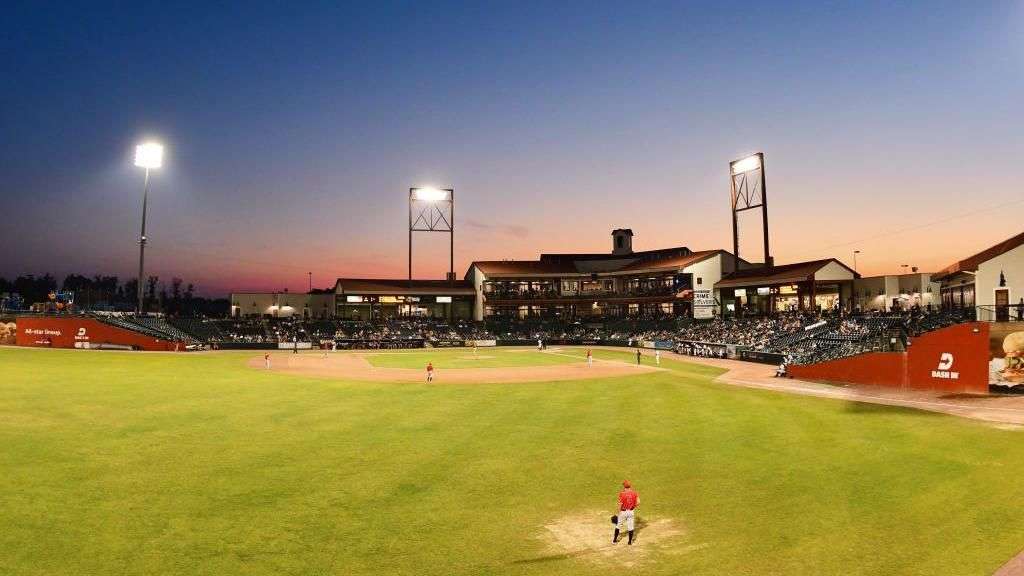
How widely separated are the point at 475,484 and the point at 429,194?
257ft

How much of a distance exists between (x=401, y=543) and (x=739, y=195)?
242ft

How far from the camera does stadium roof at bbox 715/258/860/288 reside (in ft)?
211

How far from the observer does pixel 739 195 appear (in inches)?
2965

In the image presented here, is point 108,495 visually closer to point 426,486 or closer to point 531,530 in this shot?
point 426,486

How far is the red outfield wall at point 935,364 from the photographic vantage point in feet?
101

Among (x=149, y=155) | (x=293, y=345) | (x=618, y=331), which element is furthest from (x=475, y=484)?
(x=618, y=331)

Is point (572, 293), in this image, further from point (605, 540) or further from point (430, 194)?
point (605, 540)

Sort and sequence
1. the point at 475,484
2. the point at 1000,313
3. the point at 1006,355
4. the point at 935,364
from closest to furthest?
the point at 475,484 → the point at 1006,355 → the point at 1000,313 → the point at 935,364

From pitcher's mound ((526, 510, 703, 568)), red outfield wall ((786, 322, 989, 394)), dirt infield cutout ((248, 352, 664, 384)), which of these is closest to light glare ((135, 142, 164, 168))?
dirt infield cutout ((248, 352, 664, 384))

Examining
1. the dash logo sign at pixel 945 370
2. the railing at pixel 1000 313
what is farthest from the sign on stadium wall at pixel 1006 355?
the dash logo sign at pixel 945 370

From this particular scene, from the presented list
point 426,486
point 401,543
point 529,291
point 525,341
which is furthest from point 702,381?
point 529,291

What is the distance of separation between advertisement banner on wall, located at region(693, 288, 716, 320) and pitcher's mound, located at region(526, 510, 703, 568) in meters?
67.8

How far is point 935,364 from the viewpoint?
32406mm

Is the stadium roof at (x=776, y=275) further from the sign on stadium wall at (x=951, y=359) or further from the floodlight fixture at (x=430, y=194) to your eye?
the floodlight fixture at (x=430, y=194)
